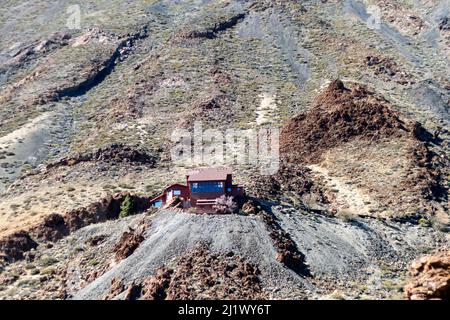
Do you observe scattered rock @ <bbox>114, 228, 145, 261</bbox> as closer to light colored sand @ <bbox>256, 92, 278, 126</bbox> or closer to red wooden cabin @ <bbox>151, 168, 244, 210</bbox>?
red wooden cabin @ <bbox>151, 168, 244, 210</bbox>

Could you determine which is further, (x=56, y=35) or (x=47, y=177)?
(x=56, y=35)

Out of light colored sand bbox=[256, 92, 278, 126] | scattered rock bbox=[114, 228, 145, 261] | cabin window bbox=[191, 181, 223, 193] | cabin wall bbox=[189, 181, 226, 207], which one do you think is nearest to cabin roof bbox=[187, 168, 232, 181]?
cabin window bbox=[191, 181, 223, 193]

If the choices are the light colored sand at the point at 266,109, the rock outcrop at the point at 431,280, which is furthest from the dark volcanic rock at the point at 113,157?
the rock outcrop at the point at 431,280

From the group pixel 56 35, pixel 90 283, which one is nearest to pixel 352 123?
pixel 90 283

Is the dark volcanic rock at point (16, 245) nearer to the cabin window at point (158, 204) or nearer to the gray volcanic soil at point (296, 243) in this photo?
the gray volcanic soil at point (296, 243)

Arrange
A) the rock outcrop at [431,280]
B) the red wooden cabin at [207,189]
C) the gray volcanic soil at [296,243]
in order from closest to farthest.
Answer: the rock outcrop at [431,280] → the gray volcanic soil at [296,243] → the red wooden cabin at [207,189]
